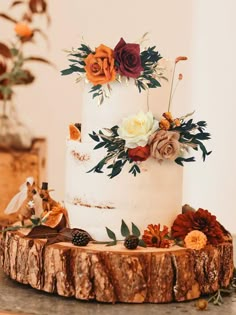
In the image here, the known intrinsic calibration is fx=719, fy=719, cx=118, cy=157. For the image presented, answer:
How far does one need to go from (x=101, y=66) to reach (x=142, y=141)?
0.54 feet

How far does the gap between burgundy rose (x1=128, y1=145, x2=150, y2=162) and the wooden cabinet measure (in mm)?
1109

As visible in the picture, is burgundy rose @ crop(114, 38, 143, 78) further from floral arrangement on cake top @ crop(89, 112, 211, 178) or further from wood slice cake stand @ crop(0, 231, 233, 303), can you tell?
wood slice cake stand @ crop(0, 231, 233, 303)

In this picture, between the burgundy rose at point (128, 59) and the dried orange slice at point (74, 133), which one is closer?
the burgundy rose at point (128, 59)

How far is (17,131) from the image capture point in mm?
2561

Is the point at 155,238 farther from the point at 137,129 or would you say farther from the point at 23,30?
the point at 23,30

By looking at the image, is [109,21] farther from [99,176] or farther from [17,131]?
[99,176]

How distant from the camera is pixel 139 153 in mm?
1343

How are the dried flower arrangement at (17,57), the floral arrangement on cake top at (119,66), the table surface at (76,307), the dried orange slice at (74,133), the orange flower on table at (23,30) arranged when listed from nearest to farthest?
1. the table surface at (76,307)
2. the floral arrangement on cake top at (119,66)
3. the dried orange slice at (74,133)
4. the orange flower on table at (23,30)
5. the dried flower arrangement at (17,57)

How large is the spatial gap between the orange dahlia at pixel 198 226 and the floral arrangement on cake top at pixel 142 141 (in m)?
0.12

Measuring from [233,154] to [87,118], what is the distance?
1.14 metres

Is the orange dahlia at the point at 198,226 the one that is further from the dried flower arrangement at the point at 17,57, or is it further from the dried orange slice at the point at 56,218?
the dried flower arrangement at the point at 17,57

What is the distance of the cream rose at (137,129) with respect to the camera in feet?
4.40

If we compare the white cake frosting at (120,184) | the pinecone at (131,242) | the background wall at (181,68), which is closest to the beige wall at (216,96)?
the background wall at (181,68)

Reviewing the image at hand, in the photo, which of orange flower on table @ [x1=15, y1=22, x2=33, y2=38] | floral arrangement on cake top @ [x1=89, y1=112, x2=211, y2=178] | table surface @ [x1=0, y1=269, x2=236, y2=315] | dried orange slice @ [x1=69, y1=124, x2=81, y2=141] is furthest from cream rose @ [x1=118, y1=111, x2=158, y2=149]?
orange flower on table @ [x1=15, y1=22, x2=33, y2=38]
